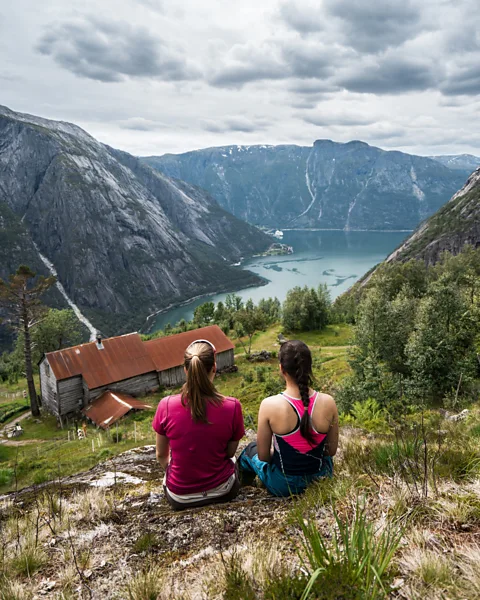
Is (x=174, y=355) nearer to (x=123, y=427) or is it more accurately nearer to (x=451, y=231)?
(x=123, y=427)

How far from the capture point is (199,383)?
413 centimetres

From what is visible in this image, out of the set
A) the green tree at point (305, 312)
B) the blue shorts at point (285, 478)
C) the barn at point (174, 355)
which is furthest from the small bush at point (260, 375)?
the blue shorts at point (285, 478)

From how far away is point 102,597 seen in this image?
3.03 metres

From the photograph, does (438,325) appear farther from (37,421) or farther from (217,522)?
(37,421)

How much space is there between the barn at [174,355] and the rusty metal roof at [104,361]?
40.6 inches

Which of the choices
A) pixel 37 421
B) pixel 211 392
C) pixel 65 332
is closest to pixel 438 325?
Result: pixel 211 392

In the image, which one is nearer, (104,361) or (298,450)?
(298,450)

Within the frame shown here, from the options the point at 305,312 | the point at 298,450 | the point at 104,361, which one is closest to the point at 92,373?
the point at 104,361

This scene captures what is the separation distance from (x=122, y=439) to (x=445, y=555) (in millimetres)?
18357

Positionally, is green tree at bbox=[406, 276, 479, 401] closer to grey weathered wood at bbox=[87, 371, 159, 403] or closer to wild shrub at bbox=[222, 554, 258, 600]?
wild shrub at bbox=[222, 554, 258, 600]

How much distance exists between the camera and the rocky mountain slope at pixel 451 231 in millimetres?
118188

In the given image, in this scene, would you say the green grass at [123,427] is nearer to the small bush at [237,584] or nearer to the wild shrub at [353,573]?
the small bush at [237,584]

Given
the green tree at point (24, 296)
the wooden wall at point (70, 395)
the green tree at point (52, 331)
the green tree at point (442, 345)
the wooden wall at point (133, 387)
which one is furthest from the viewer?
the green tree at point (52, 331)

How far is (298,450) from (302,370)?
1.01m
